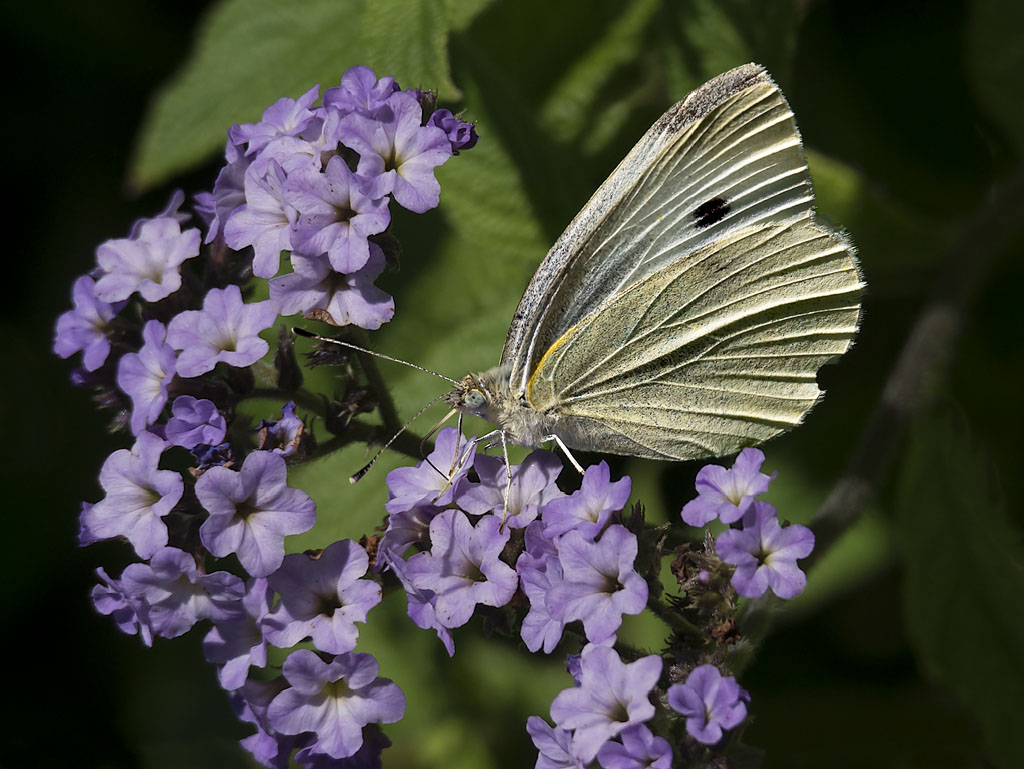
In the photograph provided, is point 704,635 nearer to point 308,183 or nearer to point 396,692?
point 396,692

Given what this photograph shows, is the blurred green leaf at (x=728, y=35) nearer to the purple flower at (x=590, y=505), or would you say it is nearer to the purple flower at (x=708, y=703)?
the purple flower at (x=590, y=505)

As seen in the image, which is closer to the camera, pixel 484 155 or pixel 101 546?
pixel 484 155

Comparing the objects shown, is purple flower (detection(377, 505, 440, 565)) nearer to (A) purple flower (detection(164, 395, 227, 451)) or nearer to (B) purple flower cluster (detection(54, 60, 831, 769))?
(B) purple flower cluster (detection(54, 60, 831, 769))

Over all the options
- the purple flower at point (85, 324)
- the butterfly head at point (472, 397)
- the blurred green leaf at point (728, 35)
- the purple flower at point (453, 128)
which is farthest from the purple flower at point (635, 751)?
the blurred green leaf at point (728, 35)

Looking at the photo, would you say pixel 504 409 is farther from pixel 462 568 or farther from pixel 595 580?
pixel 595 580

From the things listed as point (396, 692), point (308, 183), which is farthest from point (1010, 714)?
point (308, 183)

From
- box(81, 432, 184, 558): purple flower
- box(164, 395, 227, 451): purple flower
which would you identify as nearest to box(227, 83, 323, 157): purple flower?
box(164, 395, 227, 451): purple flower
